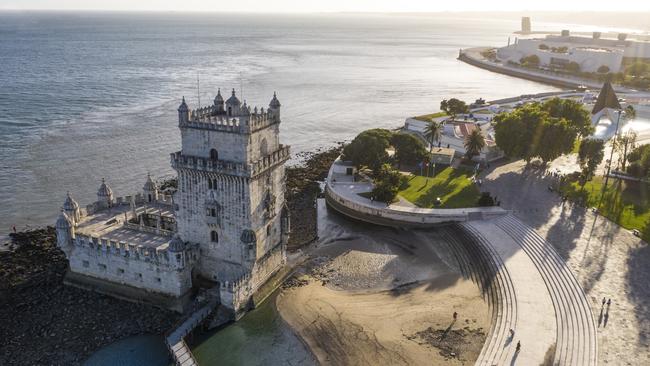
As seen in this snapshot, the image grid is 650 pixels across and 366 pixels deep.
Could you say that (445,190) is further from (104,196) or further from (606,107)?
(606,107)

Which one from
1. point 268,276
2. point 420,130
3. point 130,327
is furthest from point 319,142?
point 130,327

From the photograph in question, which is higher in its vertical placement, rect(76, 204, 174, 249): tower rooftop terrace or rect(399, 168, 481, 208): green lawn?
rect(76, 204, 174, 249): tower rooftop terrace

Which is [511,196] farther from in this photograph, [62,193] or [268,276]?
[62,193]

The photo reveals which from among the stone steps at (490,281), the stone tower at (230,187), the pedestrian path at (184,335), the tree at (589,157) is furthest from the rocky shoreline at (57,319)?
the tree at (589,157)

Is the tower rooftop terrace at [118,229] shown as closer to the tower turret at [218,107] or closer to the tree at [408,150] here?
the tower turret at [218,107]

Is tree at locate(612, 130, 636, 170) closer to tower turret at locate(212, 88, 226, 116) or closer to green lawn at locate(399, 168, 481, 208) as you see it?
green lawn at locate(399, 168, 481, 208)

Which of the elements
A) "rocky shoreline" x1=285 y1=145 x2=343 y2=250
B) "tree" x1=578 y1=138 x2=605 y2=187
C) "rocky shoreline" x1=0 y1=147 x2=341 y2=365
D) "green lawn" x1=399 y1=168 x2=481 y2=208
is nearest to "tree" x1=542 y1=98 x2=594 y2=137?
"tree" x1=578 y1=138 x2=605 y2=187
